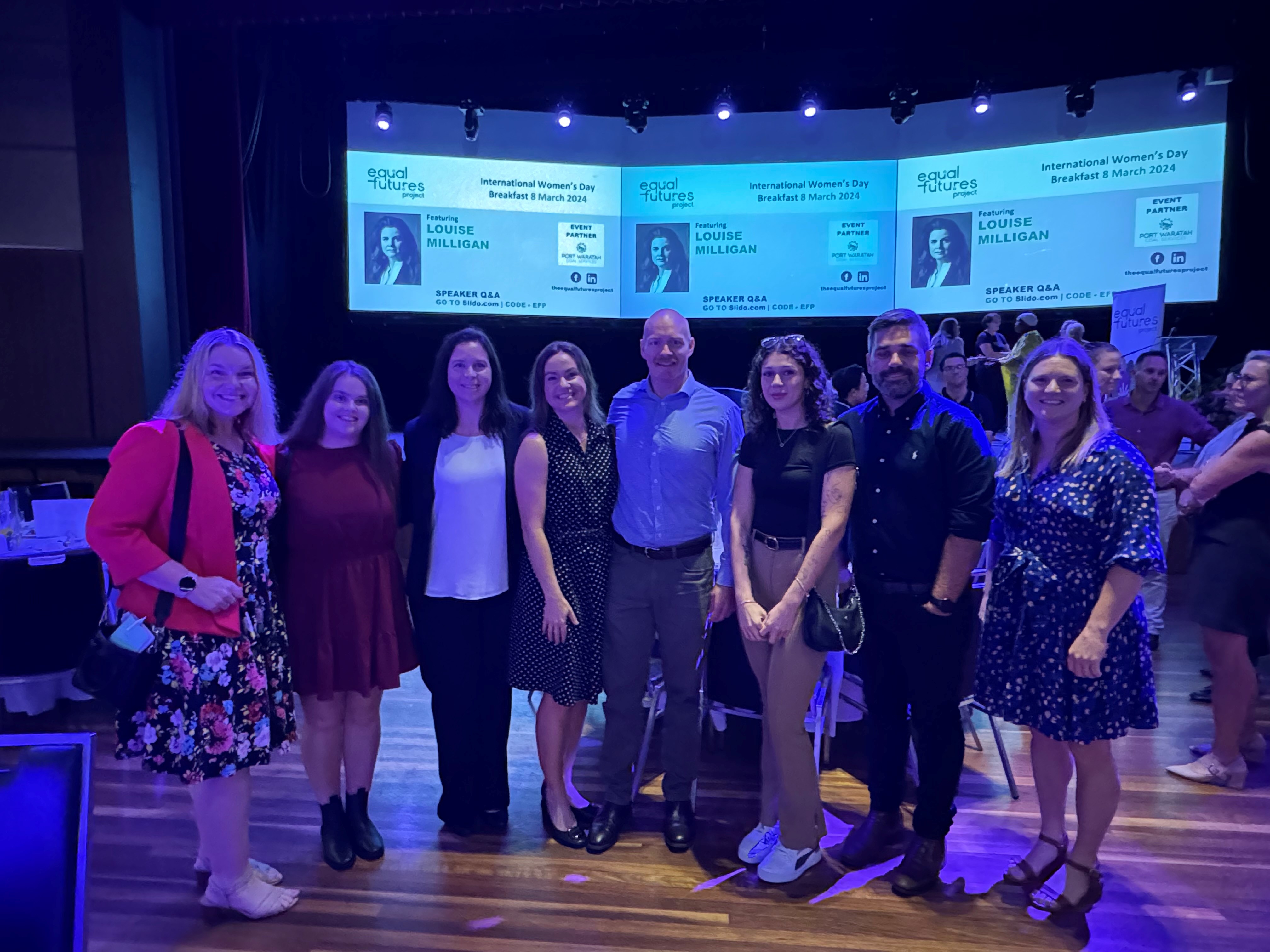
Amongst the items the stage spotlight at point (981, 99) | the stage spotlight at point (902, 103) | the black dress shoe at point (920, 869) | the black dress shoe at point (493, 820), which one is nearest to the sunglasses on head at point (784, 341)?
the black dress shoe at point (920, 869)

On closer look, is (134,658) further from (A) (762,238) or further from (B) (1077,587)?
(A) (762,238)

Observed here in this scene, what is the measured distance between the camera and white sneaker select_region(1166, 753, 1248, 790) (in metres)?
3.10

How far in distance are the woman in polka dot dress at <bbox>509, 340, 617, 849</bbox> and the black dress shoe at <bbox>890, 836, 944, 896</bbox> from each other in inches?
42.8

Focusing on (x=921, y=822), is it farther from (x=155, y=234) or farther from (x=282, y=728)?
(x=155, y=234)

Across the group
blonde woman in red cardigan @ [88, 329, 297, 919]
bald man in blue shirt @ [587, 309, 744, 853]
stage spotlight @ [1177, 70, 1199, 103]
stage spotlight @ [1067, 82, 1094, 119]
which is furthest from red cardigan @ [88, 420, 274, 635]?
stage spotlight @ [1177, 70, 1199, 103]

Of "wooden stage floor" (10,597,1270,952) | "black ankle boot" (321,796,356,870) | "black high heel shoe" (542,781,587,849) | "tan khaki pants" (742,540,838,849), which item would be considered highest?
"tan khaki pants" (742,540,838,849)

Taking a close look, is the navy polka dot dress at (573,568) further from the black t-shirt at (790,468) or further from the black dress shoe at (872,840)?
the black dress shoe at (872,840)

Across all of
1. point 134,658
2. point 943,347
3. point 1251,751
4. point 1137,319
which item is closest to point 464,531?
point 134,658

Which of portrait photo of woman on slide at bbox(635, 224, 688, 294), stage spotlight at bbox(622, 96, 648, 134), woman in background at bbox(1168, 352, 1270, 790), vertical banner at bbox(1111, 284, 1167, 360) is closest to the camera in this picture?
woman in background at bbox(1168, 352, 1270, 790)

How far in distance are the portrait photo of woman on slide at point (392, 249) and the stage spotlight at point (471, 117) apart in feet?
2.64

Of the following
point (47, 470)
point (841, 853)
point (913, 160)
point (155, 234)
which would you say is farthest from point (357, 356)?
point (841, 853)

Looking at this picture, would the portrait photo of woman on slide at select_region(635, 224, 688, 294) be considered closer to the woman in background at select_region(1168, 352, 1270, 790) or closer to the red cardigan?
the woman in background at select_region(1168, 352, 1270, 790)

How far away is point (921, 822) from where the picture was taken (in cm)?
243

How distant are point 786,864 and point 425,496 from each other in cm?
159
